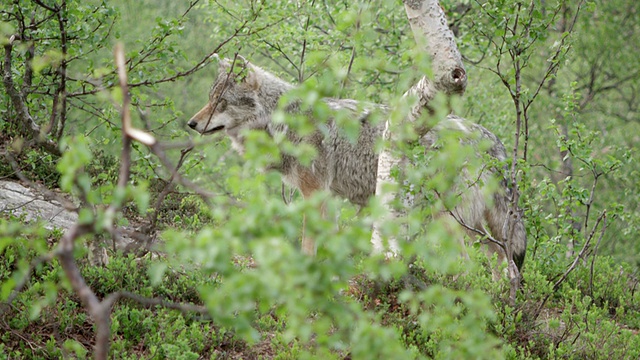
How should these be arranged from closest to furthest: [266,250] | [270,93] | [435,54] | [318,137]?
[266,250]
[435,54]
[318,137]
[270,93]

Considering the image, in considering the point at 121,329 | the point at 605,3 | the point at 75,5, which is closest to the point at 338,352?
the point at 121,329

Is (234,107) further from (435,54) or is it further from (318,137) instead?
(435,54)

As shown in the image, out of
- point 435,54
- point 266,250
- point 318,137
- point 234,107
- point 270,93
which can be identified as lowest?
point 318,137

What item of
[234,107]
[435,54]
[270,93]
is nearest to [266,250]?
[435,54]

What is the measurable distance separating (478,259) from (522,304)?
4.69ft

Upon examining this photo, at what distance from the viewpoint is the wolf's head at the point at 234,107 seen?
8.30m

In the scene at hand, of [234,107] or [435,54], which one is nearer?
[435,54]

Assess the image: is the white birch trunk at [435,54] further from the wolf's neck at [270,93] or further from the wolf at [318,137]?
the wolf's neck at [270,93]

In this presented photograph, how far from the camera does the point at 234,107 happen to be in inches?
335

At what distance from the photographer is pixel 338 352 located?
5.48 metres

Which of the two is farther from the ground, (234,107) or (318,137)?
(234,107)

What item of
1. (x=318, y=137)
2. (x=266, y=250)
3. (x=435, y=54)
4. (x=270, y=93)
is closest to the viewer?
(x=266, y=250)

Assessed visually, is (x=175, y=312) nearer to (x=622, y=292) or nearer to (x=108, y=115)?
(x=108, y=115)

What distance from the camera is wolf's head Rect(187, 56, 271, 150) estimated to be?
830 centimetres
